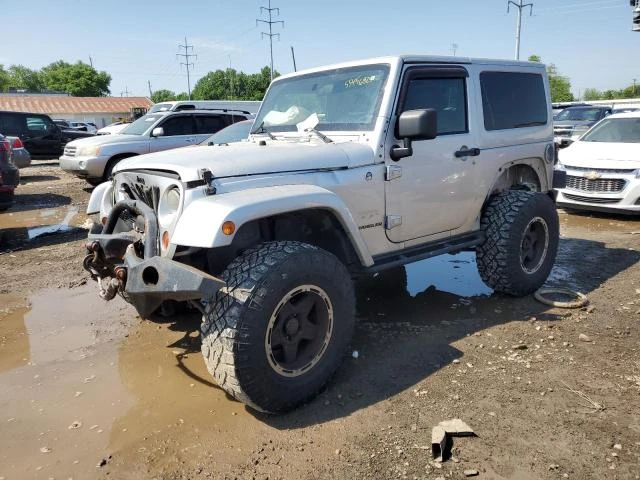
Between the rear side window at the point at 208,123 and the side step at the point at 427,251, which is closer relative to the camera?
the side step at the point at 427,251

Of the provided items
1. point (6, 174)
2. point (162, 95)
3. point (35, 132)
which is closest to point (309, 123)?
point (6, 174)

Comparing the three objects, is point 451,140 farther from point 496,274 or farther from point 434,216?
point 496,274

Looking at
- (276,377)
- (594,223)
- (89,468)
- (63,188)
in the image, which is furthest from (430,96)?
(63,188)

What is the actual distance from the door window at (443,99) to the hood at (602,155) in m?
4.85

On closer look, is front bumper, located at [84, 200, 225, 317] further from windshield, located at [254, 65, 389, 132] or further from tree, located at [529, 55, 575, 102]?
tree, located at [529, 55, 575, 102]

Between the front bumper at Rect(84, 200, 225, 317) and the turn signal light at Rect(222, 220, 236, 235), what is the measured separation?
242mm

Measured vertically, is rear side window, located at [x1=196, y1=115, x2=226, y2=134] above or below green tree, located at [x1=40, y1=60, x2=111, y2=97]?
below

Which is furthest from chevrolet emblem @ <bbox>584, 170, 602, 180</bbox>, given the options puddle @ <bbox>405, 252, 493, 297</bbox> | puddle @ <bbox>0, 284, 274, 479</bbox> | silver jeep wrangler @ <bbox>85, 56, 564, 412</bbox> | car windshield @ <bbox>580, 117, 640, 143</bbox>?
puddle @ <bbox>0, 284, 274, 479</bbox>

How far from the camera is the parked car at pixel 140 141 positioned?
10859mm

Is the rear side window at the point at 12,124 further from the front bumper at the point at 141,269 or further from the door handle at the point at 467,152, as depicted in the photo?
the door handle at the point at 467,152

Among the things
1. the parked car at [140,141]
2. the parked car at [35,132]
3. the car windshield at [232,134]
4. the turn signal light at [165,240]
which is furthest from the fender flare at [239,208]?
the parked car at [35,132]

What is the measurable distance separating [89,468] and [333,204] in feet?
6.30

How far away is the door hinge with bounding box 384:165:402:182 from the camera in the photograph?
355 cm

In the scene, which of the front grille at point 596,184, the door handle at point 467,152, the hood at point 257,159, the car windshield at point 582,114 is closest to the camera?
the hood at point 257,159
